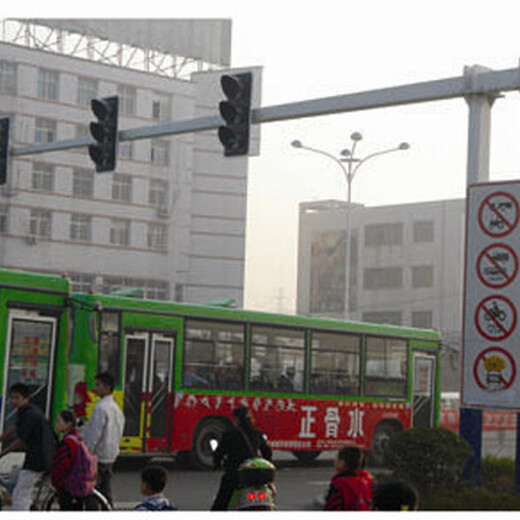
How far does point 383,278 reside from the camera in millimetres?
81438

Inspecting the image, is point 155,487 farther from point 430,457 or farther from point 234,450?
point 430,457

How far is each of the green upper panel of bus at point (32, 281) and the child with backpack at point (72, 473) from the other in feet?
26.1

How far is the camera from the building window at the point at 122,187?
6781cm

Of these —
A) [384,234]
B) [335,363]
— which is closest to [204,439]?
[335,363]

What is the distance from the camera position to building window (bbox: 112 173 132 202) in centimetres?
6781

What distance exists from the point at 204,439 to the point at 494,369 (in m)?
8.53

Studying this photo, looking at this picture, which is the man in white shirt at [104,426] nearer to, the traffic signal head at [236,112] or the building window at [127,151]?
the traffic signal head at [236,112]

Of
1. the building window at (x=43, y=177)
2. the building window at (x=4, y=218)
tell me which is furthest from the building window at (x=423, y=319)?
the building window at (x=4, y=218)

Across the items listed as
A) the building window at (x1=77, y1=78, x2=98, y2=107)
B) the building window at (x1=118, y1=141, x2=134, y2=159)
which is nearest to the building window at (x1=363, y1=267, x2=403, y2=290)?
the building window at (x1=118, y1=141, x2=134, y2=159)

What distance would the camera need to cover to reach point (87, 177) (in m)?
67.2

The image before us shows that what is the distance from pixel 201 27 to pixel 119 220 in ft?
39.3

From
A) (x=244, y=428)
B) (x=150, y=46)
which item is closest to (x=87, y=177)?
(x=150, y=46)

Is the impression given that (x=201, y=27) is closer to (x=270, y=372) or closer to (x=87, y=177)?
(x=87, y=177)

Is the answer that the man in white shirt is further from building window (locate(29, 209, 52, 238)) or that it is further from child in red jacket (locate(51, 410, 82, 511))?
building window (locate(29, 209, 52, 238))
